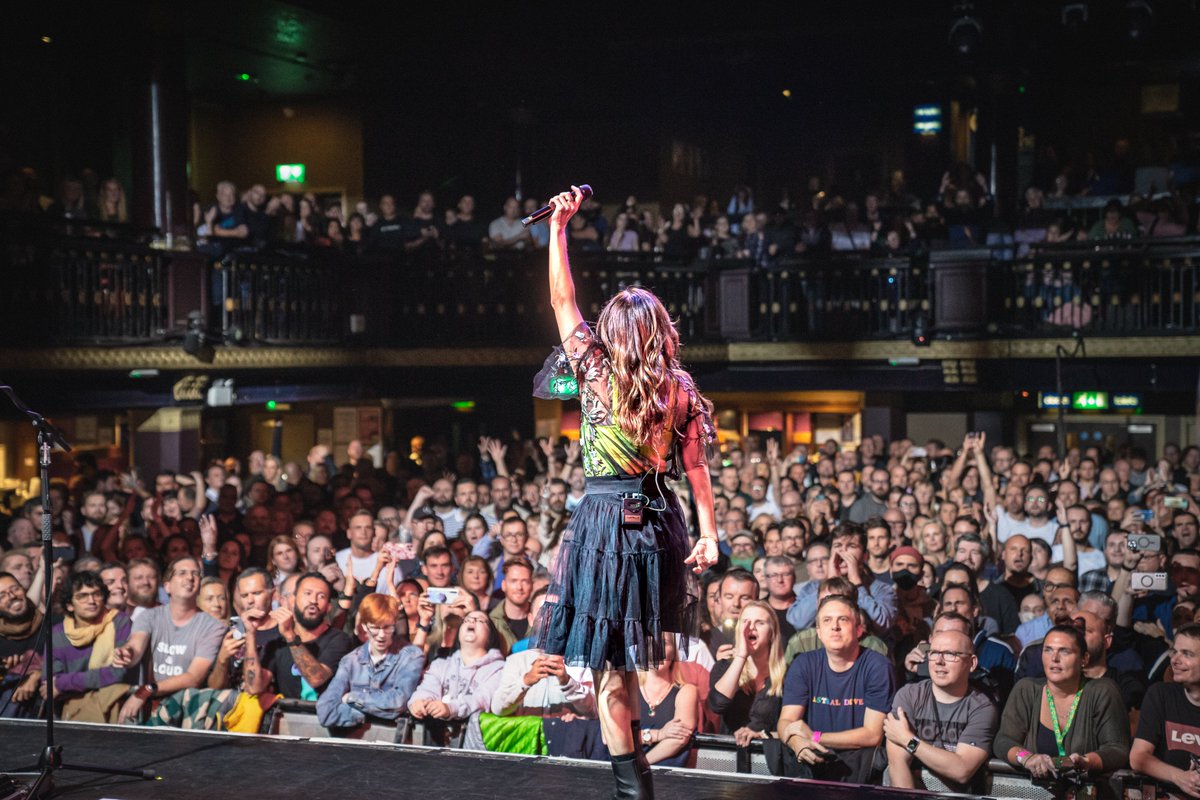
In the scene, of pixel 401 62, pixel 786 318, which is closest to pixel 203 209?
pixel 401 62

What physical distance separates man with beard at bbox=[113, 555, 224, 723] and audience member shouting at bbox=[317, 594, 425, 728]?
66 centimetres

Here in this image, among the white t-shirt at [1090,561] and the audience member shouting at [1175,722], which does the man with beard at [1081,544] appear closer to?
the white t-shirt at [1090,561]

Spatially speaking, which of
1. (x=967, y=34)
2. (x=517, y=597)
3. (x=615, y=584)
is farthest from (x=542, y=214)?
(x=967, y=34)

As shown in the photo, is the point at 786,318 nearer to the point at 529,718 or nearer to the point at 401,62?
the point at 401,62

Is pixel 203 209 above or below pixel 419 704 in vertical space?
above

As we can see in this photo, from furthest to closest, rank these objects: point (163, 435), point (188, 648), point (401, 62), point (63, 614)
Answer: point (401, 62), point (163, 435), point (63, 614), point (188, 648)

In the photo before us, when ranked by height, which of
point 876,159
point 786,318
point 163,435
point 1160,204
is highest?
point 876,159

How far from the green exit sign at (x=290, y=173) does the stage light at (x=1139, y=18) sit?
9963 millimetres

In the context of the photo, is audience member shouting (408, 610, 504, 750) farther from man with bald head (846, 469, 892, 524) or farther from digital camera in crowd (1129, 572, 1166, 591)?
Answer: man with bald head (846, 469, 892, 524)

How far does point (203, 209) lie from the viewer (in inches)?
593

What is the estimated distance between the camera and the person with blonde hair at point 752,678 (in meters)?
5.08

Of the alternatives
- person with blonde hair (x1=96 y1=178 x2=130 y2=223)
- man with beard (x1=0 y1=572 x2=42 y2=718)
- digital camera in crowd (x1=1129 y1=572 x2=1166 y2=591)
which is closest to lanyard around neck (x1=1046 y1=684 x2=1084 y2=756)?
digital camera in crowd (x1=1129 y1=572 x2=1166 y2=591)

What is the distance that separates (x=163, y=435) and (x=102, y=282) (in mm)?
1528

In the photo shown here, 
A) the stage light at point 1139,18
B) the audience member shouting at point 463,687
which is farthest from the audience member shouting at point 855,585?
the stage light at point 1139,18
